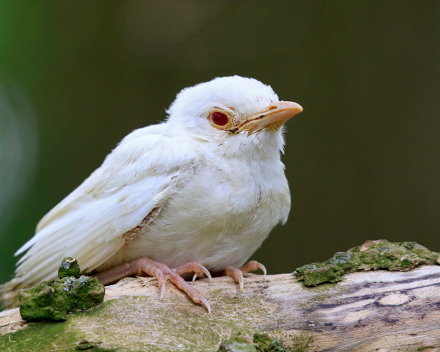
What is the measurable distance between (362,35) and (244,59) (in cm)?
175

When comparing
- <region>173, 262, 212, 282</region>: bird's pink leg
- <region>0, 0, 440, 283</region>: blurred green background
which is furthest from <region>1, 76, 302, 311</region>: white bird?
<region>0, 0, 440, 283</region>: blurred green background

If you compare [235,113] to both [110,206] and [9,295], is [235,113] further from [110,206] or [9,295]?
[9,295]

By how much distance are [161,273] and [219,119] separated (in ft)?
4.10

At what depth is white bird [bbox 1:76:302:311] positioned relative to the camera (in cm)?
291

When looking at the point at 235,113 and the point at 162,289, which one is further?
the point at 235,113

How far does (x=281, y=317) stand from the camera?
255 cm

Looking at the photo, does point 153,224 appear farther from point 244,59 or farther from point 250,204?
point 244,59

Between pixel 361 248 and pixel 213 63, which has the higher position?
pixel 213 63

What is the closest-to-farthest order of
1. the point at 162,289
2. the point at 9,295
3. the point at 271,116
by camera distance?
the point at 162,289, the point at 271,116, the point at 9,295

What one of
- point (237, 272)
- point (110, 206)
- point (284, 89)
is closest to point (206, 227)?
point (237, 272)

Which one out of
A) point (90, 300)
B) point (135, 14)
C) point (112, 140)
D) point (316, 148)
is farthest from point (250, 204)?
point (135, 14)

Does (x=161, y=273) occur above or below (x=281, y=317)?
above

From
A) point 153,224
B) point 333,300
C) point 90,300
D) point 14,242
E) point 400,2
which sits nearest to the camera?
point 90,300

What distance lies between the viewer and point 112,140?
6.25 meters
